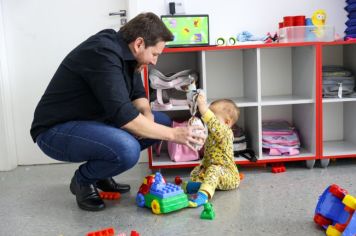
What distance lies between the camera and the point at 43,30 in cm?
284

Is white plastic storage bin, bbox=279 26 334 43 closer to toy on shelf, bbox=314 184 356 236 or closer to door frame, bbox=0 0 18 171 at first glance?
toy on shelf, bbox=314 184 356 236

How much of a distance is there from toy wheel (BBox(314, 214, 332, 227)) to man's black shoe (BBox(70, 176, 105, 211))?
95 centimetres

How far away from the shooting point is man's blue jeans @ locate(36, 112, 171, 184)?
5.96 ft

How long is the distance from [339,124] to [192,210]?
5.17 ft

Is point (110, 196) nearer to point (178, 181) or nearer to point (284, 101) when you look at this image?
point (178, 181)

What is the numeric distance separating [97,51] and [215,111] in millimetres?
767

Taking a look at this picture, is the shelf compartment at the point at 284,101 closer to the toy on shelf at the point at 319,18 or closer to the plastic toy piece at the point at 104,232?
the toy on shelf at the point at 319,18

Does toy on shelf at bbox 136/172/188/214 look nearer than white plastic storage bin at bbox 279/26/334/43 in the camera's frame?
Yes

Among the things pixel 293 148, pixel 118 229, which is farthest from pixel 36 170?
pixel 293 148

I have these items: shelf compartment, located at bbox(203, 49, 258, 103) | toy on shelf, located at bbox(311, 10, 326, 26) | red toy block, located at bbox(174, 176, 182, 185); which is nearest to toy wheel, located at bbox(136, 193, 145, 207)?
red toy block, located at bbox(174, 176, 182, 185)

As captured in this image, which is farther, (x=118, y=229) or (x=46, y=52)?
(x=46, y=52)

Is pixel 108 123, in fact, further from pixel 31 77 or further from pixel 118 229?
pixel 31 77

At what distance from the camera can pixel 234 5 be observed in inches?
111

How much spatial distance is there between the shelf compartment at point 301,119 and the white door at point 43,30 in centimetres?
122
